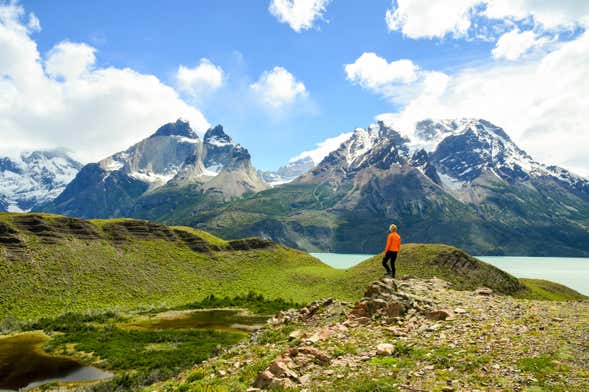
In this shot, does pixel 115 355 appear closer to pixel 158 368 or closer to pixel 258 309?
pixel 158 368

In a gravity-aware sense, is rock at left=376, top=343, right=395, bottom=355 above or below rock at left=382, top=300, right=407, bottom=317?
below

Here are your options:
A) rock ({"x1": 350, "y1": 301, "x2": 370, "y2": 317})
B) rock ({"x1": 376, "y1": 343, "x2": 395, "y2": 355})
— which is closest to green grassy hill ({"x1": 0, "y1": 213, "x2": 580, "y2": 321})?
rock ({"x1": 350, "y1": 301, "x2": 370, "y2": 317})

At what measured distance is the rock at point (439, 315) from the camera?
888 inches

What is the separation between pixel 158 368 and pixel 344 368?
95.9 ft

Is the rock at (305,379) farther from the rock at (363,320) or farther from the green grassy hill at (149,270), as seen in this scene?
the green grassy hill at (149,270)

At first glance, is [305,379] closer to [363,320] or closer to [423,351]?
[423,351]

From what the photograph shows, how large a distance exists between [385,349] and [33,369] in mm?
41302

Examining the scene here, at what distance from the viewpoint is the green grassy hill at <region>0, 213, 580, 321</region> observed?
8319 cm

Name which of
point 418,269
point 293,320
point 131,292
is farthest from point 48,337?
point 418,269

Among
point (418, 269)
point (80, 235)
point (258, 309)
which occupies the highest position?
point (80, 235)

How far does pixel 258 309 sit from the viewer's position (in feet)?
271

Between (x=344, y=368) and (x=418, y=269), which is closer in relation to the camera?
(x=344, y=368)

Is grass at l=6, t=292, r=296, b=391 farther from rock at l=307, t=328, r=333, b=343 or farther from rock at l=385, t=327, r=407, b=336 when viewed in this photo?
rock at l=385, t=327, r=407, b=336

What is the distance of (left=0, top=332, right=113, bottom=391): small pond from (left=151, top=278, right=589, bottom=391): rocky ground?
23854 mm
